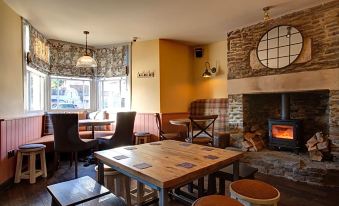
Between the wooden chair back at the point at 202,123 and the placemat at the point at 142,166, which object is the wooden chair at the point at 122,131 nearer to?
the wooden chair back at the point at 202,123

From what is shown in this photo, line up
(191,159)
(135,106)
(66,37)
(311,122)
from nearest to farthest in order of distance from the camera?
(191,159) < (311,122) < (66,37) < (135,106)

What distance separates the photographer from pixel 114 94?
5438 mm

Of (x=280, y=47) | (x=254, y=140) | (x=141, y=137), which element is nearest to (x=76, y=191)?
(x=141, y=137)

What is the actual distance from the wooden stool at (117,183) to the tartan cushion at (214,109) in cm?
300

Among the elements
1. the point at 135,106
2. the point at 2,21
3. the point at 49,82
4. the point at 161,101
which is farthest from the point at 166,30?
the point at 49,82

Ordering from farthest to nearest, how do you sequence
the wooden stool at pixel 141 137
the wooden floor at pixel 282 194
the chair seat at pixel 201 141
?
the wooden stool at pixel 141 137
the chair seat at pixel 201 141
the wooden floor at pixel 282 194

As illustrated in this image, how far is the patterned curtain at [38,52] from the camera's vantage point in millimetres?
3894

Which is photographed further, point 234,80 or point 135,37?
point 135,37

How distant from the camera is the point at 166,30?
14.0 ft

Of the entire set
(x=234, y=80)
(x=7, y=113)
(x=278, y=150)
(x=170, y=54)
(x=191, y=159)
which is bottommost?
(x=278, y=150)

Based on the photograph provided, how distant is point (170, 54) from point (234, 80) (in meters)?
1.67

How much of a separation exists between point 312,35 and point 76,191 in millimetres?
3880

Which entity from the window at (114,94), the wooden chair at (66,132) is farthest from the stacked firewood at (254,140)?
the wooden chair at (66,132)

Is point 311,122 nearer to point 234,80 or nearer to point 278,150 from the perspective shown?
point 278,150
